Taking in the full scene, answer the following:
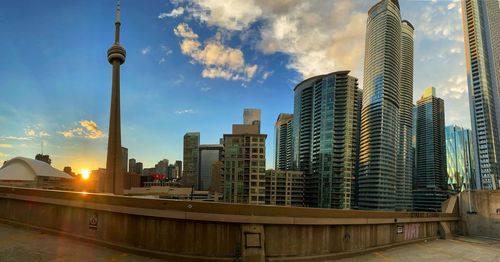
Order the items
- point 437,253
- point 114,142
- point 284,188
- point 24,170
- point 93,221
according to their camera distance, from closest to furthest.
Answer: point 93,221, point 437,253, point 114,142, point 24,170, point 284,188

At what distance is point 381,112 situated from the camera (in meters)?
177

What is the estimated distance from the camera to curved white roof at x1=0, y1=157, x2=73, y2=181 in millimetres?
110806

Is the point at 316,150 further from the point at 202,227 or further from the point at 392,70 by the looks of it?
the point at 202,227

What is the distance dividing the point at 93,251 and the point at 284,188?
142628 mm

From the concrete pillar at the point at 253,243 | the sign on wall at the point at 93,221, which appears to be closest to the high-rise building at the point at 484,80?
the concrete pillar at the point at 253,243

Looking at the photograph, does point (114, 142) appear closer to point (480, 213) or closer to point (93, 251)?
point (93, 251)

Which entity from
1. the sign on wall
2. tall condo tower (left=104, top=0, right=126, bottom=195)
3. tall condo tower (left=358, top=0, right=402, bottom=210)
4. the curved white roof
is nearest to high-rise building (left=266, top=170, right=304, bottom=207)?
tall condo tower (left=358, top=0, right=402, bottom=210)

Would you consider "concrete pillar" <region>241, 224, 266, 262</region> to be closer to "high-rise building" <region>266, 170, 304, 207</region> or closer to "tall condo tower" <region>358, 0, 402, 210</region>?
"high-rise building" <region>266, 170, 304, 207</region>

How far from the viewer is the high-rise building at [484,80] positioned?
166875mm

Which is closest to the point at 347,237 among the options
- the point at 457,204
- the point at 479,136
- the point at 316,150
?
the point at 457,204

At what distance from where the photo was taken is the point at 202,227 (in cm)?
1041

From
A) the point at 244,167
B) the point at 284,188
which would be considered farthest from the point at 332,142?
the point at 244,167

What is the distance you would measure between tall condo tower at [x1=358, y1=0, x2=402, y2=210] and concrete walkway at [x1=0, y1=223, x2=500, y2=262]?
16249 cm

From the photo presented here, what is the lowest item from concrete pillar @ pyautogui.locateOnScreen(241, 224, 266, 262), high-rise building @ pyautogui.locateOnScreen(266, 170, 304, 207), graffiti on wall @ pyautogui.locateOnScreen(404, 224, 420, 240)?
high-rise building @ pyautogui.locateOnScreen(266, 170, 304, 207)
